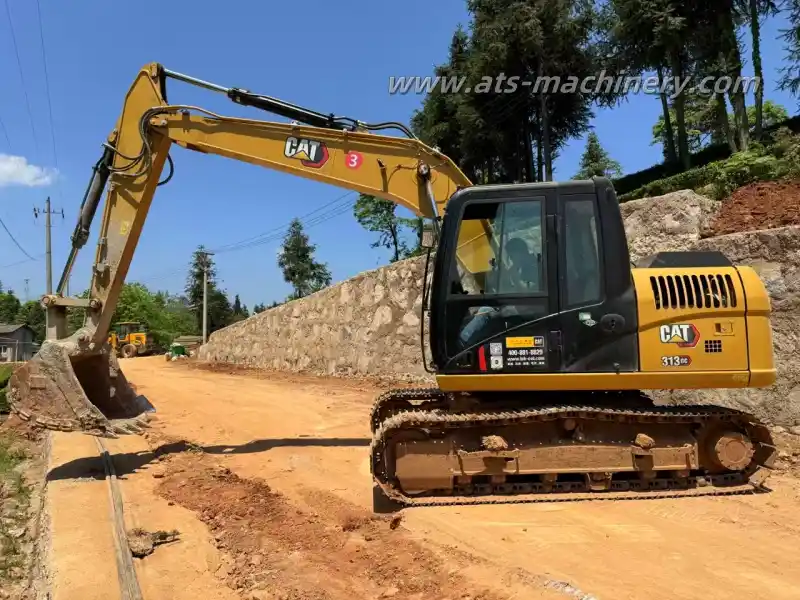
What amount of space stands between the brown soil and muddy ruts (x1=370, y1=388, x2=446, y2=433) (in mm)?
6055

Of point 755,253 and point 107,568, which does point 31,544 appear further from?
point 755,253

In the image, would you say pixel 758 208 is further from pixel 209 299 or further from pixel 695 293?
pixel 209 299

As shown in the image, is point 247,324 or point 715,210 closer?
point 715,210

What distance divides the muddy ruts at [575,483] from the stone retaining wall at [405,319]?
8.23ft

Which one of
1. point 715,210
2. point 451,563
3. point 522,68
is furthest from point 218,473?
point 522,68

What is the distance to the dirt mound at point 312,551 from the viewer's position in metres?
3.71

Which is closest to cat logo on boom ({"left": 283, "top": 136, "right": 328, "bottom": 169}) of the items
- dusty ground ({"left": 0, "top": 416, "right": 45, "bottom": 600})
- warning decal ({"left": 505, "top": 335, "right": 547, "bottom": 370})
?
warning decal ({"left": 505, "top": 335, "right": 547, "bottom": 370})

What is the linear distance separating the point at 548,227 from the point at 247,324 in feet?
71.7

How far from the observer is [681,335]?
505cm

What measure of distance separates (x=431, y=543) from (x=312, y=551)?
91 centimetres

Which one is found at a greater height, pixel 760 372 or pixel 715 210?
pixel 715 210

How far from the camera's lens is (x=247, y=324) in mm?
25375

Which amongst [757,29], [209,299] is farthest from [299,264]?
[757,29]

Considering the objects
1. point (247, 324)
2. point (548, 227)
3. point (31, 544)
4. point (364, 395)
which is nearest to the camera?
point (31, 544)
